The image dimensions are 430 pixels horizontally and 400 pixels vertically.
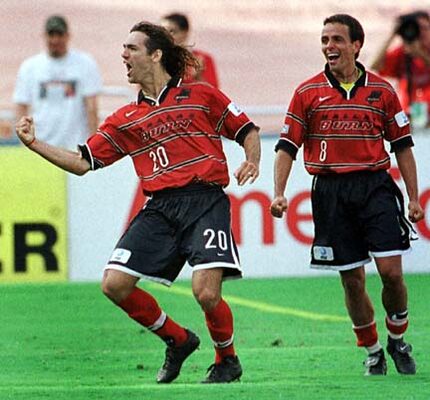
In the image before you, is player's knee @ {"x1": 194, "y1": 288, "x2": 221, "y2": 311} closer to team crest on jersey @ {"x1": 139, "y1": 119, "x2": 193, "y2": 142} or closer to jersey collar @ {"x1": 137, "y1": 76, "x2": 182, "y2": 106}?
team crest on jersey @ {"x1": 139, "y1": 119, "x2": 193, "y2": 142}

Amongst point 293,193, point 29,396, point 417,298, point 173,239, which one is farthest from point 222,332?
point 293,193

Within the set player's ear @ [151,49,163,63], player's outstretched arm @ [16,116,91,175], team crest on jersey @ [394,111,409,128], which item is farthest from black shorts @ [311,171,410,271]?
player's outstretched arm @ [16,116,91,175]

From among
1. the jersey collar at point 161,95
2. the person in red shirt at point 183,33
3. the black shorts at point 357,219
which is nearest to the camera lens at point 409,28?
the person in red shirt at point 183,33

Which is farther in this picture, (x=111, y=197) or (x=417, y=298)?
(x=111, y=197)

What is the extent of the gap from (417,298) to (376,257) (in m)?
4.93

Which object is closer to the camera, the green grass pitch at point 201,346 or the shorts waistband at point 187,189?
the green grass pitch at point 201,346

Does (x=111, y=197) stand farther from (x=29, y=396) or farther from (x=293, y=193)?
(x=29, y=396)

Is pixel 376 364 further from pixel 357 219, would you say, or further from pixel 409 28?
pixel 409 28

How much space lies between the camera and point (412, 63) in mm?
17344

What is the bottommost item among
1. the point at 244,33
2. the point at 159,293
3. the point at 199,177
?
the point at 159,293

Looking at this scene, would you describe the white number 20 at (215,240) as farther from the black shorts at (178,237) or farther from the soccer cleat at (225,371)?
the soccer cleat at (225,371)

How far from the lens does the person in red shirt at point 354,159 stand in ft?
34.6

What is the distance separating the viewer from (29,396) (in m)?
9.29

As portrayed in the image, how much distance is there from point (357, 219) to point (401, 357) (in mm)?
823
